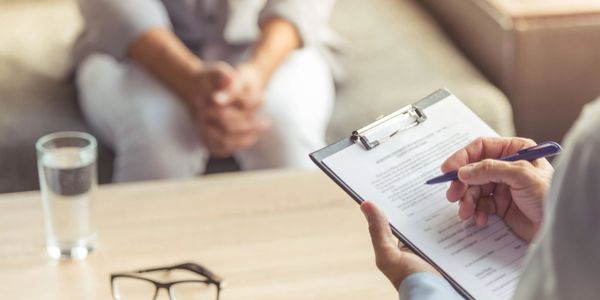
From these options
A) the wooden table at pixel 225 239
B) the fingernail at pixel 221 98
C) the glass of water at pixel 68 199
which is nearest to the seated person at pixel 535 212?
the wooden table at pixel 225 239

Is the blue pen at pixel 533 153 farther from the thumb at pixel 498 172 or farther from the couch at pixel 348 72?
the couch at pixel 348 72

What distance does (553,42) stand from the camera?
194 centimetres

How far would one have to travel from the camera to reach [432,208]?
0.98m

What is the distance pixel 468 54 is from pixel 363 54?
0.25 m

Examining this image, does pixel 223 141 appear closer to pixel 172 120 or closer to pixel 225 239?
pixel 172 120

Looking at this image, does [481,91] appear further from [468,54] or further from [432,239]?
[432,239]

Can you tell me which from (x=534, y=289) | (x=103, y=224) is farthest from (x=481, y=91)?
(x=534, y=289)

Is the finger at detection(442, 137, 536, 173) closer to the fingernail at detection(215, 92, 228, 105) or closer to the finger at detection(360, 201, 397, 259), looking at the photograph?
the finger at detection(360, 201, 397, 259)

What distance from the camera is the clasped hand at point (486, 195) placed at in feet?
2.95

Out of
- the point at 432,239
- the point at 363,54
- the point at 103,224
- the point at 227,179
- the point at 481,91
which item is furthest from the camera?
the point at 363,54

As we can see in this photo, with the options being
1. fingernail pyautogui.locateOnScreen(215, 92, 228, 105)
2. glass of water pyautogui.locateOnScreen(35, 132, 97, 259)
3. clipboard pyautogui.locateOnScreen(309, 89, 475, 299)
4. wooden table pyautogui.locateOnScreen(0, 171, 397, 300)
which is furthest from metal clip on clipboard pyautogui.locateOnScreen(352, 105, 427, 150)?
fingernail pyautogui.locateOnScreen(215, 92, 228, 105)

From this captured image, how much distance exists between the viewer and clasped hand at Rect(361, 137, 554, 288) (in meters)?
0.90

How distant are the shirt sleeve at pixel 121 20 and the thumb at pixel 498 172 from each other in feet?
3.32

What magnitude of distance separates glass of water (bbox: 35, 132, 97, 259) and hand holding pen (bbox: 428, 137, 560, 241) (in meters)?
0.49
